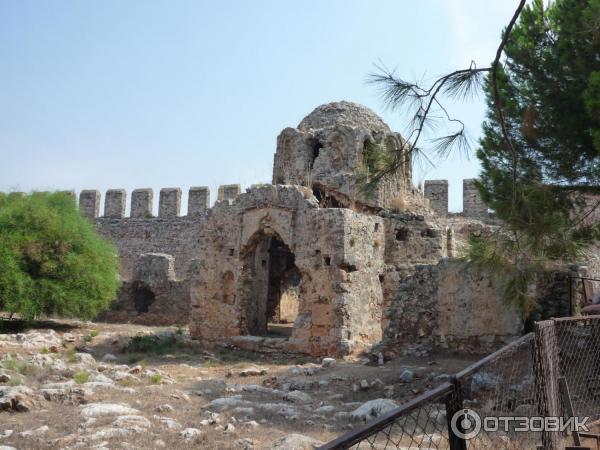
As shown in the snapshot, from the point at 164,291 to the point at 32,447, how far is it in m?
14.6

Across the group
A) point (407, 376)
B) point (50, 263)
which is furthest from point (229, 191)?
point (407, 376)

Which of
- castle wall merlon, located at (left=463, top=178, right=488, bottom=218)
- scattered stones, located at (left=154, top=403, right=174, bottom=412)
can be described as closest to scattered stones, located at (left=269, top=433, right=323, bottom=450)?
scattered stones, located at (left=154, top=403, right=174, bottom=412)

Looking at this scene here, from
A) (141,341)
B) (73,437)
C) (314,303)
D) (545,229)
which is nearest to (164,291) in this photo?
(141,341)

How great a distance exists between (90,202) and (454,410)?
2920 centimetres

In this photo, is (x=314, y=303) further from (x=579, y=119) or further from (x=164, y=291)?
(x=164, y=291)

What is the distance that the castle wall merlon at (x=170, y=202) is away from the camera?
2841cm

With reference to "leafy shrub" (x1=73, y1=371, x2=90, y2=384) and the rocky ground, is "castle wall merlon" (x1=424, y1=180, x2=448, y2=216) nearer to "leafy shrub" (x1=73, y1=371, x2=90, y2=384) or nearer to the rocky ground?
the rocky ground

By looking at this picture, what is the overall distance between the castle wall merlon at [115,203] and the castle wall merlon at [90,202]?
485 millimetres

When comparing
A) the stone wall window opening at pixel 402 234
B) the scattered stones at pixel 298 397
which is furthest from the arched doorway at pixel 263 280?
the scattered stones at pixel 298 397

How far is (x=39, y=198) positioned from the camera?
1623 centimetres

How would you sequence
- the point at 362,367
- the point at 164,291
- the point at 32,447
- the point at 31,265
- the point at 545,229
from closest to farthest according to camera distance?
the point at 32,447 → the point at 545,229 → the point at 362,367 → the point at 31,265 → the point at 164,291

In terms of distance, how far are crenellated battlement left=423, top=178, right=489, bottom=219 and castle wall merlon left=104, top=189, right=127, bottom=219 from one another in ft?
49.3

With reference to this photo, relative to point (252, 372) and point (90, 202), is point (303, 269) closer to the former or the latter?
point (252, 372)

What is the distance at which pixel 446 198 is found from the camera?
23.0 metres
